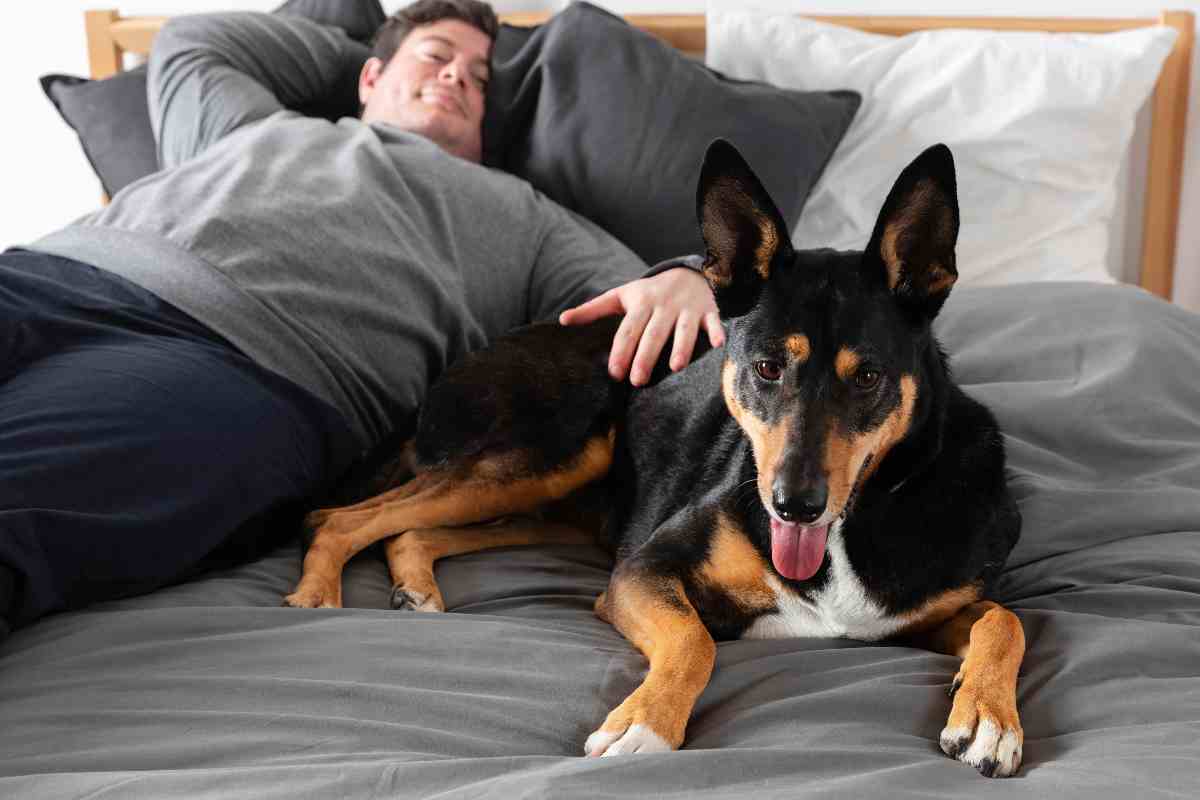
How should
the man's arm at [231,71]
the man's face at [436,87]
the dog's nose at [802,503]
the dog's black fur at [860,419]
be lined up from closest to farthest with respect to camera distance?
the dog's nose at [802,503] < the dog's black fur at [860,419] < the man's arm at [231,71] < the man's face at [436,87]

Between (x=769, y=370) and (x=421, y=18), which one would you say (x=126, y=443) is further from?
(x=421, y=18)

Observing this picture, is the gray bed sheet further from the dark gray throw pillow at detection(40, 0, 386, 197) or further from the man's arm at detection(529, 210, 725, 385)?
the dark gray throw pillow at detection(40, 0, 386, 197)

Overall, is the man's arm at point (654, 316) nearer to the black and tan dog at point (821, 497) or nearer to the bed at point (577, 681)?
the black and tan dog at point (821, 497)

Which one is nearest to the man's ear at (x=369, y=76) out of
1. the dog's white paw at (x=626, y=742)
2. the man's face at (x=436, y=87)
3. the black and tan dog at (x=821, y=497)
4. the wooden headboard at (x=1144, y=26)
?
the man's face at (x=436, y=87)

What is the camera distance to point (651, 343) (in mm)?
2113

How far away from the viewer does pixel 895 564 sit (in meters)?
1.65

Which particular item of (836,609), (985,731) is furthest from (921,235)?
(985,731)

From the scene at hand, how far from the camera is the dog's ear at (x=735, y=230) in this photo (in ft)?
5.41

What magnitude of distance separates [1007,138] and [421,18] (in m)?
1.61

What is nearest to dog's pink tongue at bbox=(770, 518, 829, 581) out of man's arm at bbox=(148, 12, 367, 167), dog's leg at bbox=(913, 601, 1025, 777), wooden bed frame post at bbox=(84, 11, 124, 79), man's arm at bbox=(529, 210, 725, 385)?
dog's leg at bbox=(913, 601, 1025, 777)

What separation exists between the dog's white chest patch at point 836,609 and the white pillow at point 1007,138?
1.61m

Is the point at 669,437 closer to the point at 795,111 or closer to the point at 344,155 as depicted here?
the point at 344,155

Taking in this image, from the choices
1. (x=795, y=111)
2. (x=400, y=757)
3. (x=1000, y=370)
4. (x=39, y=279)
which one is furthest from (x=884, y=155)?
(x=400, y=757)

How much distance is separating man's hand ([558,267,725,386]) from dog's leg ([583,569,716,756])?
484 mm
